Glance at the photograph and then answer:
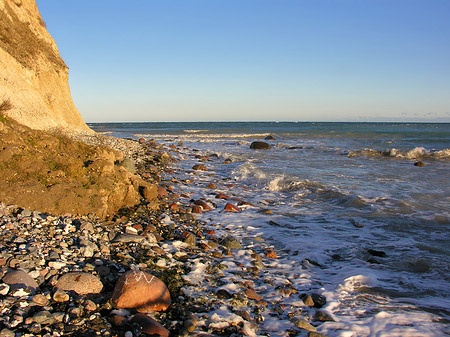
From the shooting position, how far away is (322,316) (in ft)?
11.5

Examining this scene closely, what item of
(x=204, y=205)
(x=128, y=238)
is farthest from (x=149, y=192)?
(x=128, y=238)

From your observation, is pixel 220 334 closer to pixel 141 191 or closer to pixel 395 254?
pixel 395 254

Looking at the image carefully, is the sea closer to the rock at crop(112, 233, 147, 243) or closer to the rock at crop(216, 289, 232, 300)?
the rock at crop(216, 289, 232, 300)

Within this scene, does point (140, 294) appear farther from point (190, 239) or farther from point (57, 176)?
point (57, 176)

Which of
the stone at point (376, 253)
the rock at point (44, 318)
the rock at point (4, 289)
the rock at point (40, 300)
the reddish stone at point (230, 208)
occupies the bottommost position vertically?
the stone at point (376, 253)

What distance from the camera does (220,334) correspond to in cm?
305

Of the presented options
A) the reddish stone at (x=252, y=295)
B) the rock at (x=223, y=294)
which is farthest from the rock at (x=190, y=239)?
the reddish stone at (x=252, y=295)

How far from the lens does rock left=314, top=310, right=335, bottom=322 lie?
345cm

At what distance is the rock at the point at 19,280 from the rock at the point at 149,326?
105 centimetres

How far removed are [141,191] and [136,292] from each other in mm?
4166

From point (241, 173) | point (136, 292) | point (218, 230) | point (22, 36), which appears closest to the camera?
point (136, 292)

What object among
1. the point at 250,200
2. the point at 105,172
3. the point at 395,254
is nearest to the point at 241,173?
the point at 250,200

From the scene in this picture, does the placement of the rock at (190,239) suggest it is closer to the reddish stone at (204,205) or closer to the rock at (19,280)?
the reddish stone at (204,205)

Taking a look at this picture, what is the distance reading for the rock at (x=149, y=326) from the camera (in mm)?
2873
